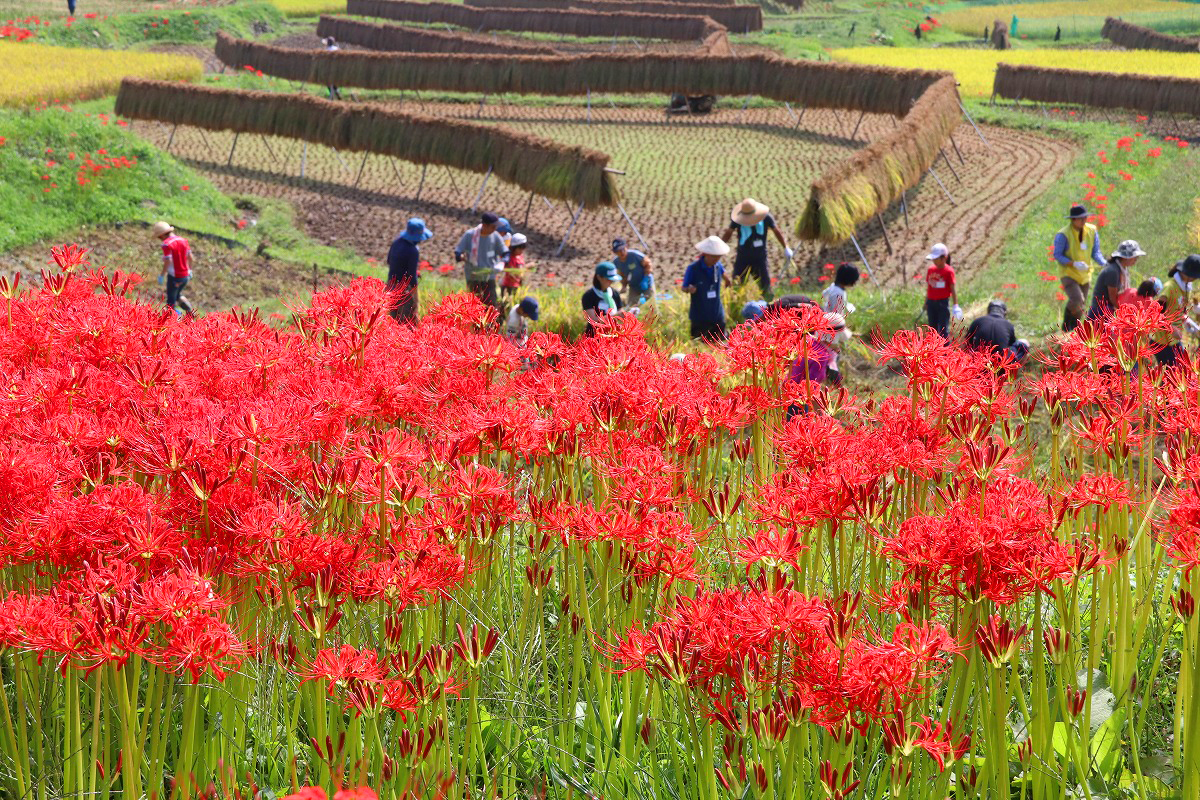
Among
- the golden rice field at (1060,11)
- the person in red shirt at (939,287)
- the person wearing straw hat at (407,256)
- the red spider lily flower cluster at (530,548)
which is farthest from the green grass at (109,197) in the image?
the golden rice field at (1060,11)

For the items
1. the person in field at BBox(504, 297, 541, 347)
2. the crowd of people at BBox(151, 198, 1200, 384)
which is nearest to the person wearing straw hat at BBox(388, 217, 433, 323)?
the crowd of people at BBox(151, 198, 1200, 384)

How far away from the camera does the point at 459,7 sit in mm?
56531

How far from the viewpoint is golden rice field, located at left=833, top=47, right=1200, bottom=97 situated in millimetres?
39438

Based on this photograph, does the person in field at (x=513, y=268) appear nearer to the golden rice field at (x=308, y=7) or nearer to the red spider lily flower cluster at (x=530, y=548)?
the red spider lily flower cluster at (x=530, y=548)

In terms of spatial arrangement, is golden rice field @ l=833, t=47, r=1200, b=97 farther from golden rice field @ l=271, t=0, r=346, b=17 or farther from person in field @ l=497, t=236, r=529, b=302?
person in field @ l=497, t=236, r=529, b=302

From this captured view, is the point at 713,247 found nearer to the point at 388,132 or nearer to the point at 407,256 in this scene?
the point at 407,256

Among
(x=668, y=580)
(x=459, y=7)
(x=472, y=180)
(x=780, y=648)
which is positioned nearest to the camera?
(x=780, y=648)

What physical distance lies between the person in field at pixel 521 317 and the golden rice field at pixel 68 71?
2254cm

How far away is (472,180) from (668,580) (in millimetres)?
23495

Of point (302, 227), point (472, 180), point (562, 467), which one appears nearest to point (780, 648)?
point (562, 467)

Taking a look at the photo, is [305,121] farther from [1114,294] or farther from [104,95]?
[1114,294]

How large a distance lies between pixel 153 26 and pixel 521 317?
4281 centimetres

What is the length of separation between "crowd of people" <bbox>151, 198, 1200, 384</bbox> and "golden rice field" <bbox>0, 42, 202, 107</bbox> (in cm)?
1971

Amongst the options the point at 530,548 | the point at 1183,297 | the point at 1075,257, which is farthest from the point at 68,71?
the point at 530,548
